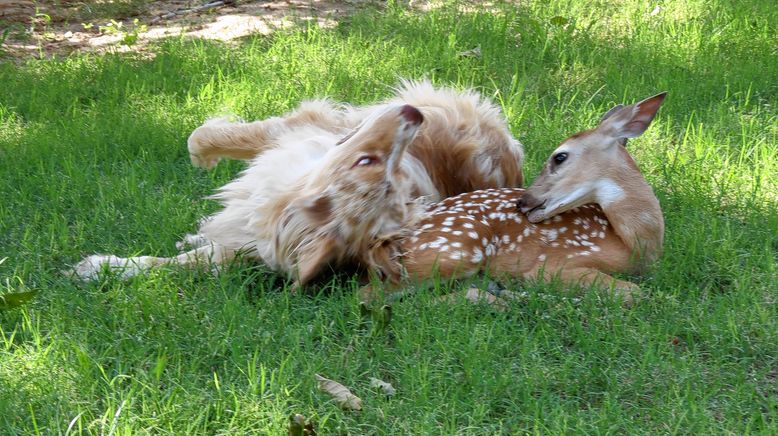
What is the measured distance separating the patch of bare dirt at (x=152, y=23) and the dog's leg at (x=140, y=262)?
3719 mm

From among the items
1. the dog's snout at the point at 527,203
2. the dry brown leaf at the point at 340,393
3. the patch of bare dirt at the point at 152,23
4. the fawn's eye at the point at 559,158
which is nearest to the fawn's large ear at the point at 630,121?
the fawn's eye at the point at 559,158

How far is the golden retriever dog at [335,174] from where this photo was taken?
4.49 m

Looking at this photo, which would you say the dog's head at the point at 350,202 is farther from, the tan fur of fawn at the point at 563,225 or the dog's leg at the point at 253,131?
the dog's leg at the point at 253,131

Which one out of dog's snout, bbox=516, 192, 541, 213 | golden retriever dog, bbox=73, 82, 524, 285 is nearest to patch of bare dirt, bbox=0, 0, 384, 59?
golden retriever dog, bbox=73, 82, 524, 285

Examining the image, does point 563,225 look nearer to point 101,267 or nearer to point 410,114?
point 410,114

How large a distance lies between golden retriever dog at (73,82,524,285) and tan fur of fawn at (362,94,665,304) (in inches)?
8.7

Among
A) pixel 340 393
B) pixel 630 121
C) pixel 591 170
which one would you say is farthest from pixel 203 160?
pixel 340 393

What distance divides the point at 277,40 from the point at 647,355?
477 cm

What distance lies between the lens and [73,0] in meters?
9.42

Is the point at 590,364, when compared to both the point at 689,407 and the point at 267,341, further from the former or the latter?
the point at 267,341

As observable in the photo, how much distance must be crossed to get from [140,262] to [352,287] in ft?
3.30

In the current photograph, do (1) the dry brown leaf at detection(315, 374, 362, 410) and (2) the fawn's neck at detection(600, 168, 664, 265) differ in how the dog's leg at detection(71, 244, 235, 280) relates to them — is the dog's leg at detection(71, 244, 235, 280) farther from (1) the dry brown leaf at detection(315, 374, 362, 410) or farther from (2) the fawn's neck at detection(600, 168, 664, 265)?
(2) the fawn's neck at detection(600, 168, 664, 265)

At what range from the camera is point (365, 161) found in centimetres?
452

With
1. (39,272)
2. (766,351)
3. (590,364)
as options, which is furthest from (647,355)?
(39,272)
